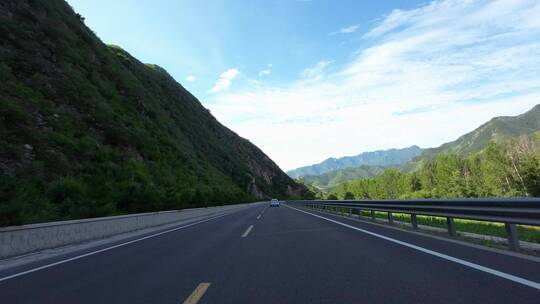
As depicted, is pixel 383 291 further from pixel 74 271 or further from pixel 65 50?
pixel 65 50

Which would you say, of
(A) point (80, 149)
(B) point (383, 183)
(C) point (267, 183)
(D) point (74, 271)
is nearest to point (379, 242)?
(D) point (74, 271)

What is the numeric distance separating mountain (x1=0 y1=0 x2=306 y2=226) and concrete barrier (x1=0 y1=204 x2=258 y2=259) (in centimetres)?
59

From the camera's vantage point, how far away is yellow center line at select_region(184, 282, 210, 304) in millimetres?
4573

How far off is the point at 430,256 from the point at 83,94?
33035 mm

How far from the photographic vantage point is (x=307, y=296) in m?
4.61

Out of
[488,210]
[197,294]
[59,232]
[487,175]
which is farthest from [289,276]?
[487,175]

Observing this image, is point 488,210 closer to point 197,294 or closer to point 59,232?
point 197,294

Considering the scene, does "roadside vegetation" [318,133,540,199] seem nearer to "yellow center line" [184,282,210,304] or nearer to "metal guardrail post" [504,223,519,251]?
"metal guardrail post" [504,223,519,251]

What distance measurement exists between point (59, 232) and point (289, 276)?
323 inches

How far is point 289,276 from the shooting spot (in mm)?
5762

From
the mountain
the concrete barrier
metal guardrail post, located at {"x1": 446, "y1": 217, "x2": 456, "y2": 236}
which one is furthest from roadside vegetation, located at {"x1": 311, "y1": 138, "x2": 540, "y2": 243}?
the concrete barrier

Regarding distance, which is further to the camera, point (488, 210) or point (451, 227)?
point (451, 227)

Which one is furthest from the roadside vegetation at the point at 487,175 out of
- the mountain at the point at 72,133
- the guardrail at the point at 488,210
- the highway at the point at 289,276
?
the highway at the point at 289,276

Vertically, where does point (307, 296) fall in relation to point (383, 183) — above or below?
below
